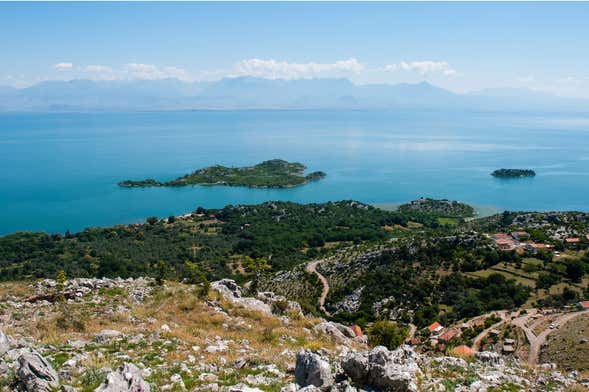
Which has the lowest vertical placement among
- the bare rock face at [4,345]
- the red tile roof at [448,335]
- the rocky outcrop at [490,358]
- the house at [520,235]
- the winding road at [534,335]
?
the red tile roof at [448,335]

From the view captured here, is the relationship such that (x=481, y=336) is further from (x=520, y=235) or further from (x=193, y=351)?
(x=520, y=235)

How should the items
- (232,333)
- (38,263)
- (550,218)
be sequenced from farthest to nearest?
1. (550,218)
2. (38,263)
3. (232,333)

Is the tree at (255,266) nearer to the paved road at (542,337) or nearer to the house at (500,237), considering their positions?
the paved road at (542,337)

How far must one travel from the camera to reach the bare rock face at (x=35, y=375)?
7.35 m

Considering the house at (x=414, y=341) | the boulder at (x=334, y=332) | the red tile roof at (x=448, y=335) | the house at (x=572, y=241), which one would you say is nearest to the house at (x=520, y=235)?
the house at (x=572, y=241)

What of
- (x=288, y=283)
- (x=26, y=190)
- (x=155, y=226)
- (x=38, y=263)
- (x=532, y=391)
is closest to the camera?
(x=532, y=391)

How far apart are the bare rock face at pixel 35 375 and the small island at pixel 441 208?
11157 centimetres

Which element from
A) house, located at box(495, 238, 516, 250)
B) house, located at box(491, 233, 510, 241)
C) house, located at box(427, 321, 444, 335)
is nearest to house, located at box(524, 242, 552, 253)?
house, located at box(495, 238, 516, 250)

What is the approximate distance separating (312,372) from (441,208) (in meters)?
115

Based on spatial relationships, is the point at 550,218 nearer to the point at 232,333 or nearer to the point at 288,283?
the point at 288,283

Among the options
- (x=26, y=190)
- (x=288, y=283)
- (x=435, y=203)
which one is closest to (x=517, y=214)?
(x=435, y=203)

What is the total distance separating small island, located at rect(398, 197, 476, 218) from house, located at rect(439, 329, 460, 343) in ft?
275

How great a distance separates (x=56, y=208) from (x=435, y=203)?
112 meters

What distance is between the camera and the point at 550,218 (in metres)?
74.4
